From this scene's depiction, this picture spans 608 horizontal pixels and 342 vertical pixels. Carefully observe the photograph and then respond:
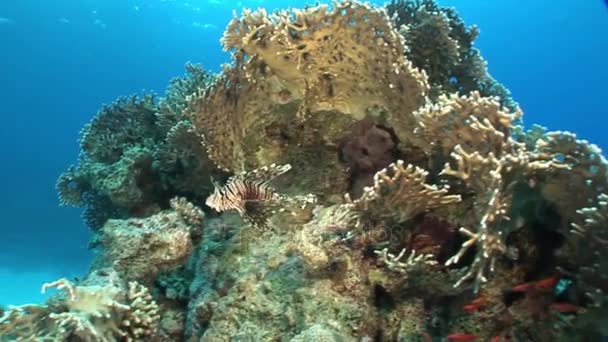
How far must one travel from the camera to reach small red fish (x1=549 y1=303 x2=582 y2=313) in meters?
3.35

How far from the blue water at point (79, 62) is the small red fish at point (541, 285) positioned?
63.9ft

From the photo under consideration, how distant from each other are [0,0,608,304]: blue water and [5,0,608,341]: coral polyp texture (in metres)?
17.3

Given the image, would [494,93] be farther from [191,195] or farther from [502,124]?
[191,195]

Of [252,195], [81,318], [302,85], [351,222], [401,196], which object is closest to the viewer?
[81,318]

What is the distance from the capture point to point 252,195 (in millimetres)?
3670

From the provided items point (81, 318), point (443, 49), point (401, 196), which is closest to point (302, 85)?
point (401, 196)

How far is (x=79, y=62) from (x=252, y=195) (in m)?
50.0

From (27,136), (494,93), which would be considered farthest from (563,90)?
(494,93)

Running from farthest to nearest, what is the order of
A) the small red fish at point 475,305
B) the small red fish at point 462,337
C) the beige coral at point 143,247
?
1. the beige coral at point 143,247
2. the small red fish at point 475,305
3. the small red fish at point 462,337

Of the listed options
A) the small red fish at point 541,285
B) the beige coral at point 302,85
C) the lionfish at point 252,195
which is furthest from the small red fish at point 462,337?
the beige coral at point 302,85

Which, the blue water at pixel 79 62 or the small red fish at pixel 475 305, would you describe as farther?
the blue water at pixel 79 62

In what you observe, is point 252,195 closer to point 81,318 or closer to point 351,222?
point 351,222

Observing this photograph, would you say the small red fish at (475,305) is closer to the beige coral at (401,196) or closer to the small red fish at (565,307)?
Answer: the small red fish at (565,307)

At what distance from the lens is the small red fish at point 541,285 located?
3520 millimetres
